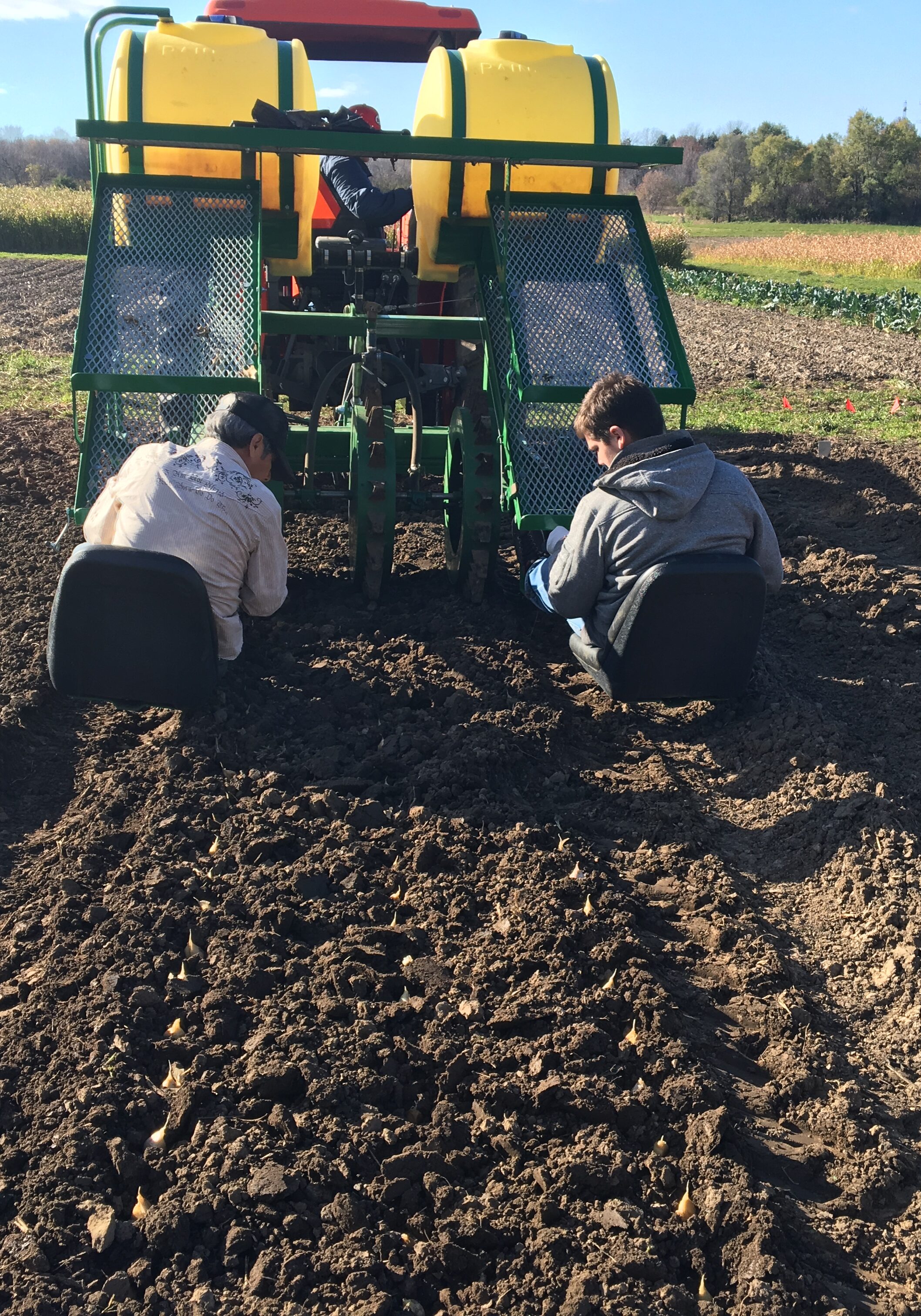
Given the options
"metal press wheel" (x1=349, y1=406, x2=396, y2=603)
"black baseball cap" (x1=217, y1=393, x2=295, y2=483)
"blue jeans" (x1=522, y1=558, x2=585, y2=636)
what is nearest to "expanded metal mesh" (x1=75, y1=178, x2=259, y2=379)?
"metal press wheel" (x1=349, y1=406, x2=396, y2=603)

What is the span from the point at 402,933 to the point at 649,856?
3.24 ft

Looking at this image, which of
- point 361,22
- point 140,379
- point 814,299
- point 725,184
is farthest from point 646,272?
point 725,184

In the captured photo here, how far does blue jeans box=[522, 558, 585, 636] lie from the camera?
15.1 feet

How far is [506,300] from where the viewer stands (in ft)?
19.2

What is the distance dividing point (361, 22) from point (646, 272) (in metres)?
3.36

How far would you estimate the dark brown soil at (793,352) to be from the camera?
12281 mm

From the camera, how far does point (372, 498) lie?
5.48 meters

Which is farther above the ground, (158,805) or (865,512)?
(865,512)

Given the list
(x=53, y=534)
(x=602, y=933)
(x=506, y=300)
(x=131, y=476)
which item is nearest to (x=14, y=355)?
(x=53, y=534)

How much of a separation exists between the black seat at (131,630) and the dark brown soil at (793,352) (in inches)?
355

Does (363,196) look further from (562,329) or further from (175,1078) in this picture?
(175,1078)

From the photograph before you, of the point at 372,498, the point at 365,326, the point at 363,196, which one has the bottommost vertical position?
the point at 372,498

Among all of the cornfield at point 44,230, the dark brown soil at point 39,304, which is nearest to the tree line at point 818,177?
the cornfield at point 44,230

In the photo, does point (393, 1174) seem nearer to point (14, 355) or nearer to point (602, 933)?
point (602, 933)
